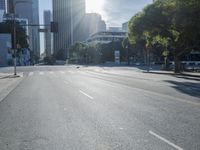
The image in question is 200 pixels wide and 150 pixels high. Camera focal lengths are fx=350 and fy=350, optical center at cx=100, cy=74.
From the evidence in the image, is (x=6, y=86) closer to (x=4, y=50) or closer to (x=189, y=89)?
(x=189, y=89)

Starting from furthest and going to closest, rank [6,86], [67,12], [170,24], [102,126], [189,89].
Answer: [67,12], [170,24], [6,86], [189,89], [102,126]

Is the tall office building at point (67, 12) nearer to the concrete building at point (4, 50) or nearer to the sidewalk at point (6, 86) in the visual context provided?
the concrete building at point (4, 50)

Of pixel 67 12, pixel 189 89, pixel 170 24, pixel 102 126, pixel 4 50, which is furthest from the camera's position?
pixel 67 12

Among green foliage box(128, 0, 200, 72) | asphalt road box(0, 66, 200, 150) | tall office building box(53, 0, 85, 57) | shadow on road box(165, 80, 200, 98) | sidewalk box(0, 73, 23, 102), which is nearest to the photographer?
asphalt road box(0, 66, 200, 150)

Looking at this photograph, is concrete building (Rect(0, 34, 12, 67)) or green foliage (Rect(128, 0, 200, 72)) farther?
concrete building (Rect(0, 34, 12, 67))

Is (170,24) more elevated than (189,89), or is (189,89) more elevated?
(170,24)

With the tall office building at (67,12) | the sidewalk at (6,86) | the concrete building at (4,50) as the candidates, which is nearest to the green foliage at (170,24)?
the sidewalk at (6,86)

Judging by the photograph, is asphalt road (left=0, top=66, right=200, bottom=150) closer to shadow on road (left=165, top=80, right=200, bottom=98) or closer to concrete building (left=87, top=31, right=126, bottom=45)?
shadow on road (left=165, top=80, right=200, bottom=98)

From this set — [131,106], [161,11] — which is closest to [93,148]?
[131,106]

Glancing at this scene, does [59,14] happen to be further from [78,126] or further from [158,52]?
[78,126]

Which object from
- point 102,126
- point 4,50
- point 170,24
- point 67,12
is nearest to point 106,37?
point 67,12

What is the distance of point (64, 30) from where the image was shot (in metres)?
186

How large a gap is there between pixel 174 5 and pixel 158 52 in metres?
64.7

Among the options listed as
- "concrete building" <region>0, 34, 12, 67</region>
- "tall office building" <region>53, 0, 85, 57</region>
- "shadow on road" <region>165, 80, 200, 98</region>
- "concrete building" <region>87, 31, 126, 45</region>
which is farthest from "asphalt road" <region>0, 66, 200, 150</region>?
"concrete building" <region>87, 31, 126, 45</region>
